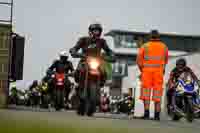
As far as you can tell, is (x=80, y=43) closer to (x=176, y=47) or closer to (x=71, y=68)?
(x=71, y=68)

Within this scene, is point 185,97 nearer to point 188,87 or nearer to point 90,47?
point 188,87

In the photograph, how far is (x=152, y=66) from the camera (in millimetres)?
9469

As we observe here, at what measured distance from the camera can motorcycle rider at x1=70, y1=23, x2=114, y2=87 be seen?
8562 mm

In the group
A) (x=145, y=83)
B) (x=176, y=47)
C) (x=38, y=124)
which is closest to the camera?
(x=38, y=124)

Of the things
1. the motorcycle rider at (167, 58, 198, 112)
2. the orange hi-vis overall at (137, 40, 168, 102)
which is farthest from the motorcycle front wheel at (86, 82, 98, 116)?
the motorcycle rider at (167, 58, 198, 112)

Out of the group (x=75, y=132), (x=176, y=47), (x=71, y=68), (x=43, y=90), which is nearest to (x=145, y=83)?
(x=71, y=68)

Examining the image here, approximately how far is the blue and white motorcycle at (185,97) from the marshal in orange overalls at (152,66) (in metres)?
1.02

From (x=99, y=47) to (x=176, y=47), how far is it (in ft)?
354

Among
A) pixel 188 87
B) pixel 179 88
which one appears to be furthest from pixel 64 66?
pixel 188 87

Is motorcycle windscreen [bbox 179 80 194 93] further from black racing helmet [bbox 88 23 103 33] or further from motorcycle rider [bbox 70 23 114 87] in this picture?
black racing helmet [bbox 88 23 103 33]

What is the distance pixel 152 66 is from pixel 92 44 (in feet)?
4.05

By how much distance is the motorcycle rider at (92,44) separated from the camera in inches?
337

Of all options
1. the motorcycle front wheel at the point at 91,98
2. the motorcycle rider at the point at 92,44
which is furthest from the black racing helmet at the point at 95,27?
the motorcycle front wheel at the point at 91,98

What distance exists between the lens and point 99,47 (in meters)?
8.69
